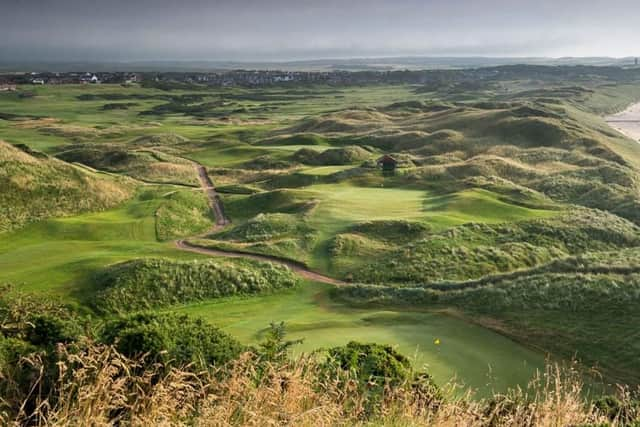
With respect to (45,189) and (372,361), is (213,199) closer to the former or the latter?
(45,189)

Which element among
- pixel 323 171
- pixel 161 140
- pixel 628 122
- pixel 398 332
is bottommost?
pixel 398 332

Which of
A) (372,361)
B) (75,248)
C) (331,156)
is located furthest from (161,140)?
(372,361)

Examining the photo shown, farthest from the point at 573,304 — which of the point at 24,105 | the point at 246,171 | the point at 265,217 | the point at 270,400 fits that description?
the point at 24,105

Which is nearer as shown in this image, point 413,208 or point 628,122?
point 413,208

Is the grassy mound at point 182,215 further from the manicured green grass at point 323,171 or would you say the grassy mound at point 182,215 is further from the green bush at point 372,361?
the green bush at point 372,361

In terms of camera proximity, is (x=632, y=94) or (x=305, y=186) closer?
(x=305, y=186)

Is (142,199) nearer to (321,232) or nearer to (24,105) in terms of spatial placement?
(321,232)

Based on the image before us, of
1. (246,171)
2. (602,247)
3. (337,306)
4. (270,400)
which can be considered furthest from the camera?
(246,171)

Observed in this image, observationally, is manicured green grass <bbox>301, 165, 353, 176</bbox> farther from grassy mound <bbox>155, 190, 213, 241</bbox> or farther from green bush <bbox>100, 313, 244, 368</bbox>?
green bush <bbox>100, 313, 244, 368</bbox>
